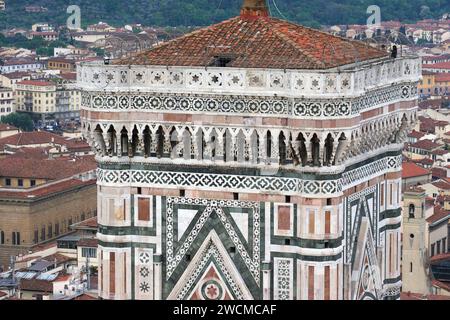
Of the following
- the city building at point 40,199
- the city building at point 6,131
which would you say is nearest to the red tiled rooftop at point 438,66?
the city building at point 6,131

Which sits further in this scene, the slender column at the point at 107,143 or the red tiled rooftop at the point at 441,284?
the red tiled rooftop at the point at 441,284

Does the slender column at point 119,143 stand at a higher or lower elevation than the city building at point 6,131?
higher

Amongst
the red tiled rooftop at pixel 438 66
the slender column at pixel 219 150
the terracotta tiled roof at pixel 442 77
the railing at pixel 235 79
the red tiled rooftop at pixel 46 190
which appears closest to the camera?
the railing at pixel 235 79

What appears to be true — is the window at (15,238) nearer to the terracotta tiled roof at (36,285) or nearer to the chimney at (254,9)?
the terracotta tiled roof at (36,285)

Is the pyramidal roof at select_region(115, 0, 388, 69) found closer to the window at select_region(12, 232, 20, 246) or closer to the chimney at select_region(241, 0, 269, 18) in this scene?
the chimney at select_region(241, 0, 269, 18)

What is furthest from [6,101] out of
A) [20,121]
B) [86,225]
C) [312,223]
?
[312,223]
